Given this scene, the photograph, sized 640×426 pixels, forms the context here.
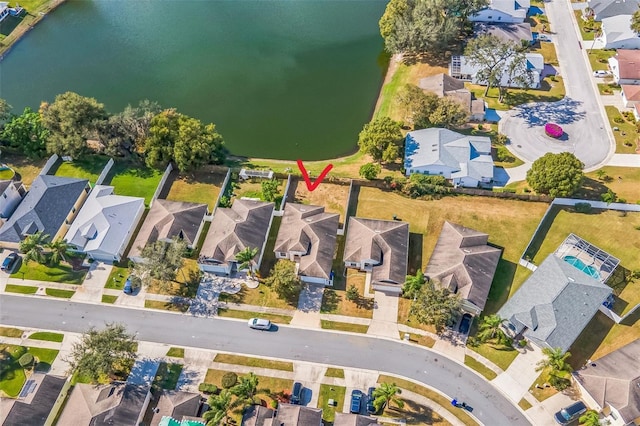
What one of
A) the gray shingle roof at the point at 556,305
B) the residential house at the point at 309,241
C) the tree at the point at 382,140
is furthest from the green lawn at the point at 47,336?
the gray shingle roof at the point at 556,305

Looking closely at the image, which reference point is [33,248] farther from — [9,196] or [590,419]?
[590,419]

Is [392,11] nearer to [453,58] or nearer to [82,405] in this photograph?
[453,58]

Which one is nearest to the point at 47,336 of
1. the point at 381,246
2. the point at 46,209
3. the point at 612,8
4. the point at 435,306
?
the point at 46,209

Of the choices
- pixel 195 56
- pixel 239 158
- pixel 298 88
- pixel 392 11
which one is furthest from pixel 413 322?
pixel 195 56

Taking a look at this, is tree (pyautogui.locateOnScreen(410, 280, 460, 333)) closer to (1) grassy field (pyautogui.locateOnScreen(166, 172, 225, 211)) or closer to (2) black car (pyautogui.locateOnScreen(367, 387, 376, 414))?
(2) black car (pyautogui.locateOnScreen(367, 387, 376, 414))

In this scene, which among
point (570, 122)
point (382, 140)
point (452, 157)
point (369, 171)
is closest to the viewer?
point (369, 171)
